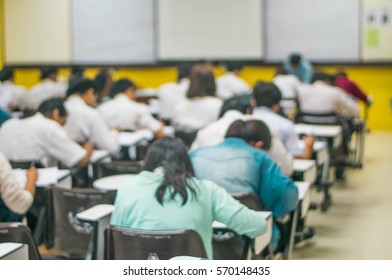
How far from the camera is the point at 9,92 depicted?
3.36 meters

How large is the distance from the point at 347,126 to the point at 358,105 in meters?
0.33

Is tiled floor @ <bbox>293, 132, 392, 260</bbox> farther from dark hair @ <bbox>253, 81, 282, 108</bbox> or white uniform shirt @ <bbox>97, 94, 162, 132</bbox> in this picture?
white uniform shirt @ <bbox>97, 94, 162, 132</bbox>

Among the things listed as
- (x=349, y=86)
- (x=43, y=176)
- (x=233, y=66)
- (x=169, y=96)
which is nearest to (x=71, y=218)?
(x=43, y=176)

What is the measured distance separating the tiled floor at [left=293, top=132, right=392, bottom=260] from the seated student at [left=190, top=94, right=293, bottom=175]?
428 mm

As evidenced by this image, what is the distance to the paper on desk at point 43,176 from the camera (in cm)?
344

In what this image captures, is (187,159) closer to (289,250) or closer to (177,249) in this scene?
(177,249)

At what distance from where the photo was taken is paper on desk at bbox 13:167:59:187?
11.3ft

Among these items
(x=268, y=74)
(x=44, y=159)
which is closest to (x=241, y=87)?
(x=268, y=74)

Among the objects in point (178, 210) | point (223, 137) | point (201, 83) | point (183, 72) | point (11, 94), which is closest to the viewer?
point (178, 210)

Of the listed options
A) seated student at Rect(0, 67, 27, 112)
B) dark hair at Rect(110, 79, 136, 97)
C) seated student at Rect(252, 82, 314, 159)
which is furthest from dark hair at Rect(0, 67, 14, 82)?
dark hair at Rect(110, 79, 136, 97)

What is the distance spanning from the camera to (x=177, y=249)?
2.42 meters

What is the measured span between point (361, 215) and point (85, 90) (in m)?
1.75

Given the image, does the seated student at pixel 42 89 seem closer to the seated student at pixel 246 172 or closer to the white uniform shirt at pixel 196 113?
the seated student at pixel 246 172

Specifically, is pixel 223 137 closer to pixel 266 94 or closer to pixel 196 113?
pixel 266 94
